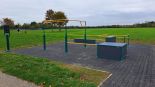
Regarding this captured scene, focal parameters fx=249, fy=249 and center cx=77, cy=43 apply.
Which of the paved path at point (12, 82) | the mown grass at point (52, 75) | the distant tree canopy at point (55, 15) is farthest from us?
the distant tree canopy at point (55, 15)

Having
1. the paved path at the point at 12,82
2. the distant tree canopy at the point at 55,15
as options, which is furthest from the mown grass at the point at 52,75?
the distant tree canopy at the point at 55,15

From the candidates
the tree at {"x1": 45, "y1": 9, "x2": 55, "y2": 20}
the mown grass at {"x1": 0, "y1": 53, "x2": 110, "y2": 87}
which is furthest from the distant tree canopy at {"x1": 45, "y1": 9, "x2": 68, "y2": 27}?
the mown grass at {"x1": 0, "y1": 53, "x2": 110, "y2": 87}

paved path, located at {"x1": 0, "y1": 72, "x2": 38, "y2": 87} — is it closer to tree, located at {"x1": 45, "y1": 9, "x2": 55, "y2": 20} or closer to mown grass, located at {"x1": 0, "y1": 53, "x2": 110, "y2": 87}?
mown grass, located at {"x1": 0, "y1": 53, "x2": 110, "y2": 87}

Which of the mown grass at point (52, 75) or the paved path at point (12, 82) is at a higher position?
the mown grass at point (52, 75)

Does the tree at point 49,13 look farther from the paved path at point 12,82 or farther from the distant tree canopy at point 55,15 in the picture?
the paved path at point 12,82

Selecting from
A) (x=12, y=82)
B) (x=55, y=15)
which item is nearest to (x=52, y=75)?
(x=12, y=82)

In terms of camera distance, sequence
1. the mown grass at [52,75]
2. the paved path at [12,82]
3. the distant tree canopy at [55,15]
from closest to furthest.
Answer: the paved path at [12,82], the mown grass at [52,75], the distant tree canopy at [55,15]

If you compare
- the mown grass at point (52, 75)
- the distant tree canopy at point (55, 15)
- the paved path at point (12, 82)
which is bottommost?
the paved path at point (12, 82)

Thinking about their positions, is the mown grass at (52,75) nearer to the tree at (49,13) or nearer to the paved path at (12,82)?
the paved path at (12,82)

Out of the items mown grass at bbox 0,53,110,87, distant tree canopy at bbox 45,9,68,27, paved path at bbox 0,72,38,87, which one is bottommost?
paved path at bbox 0,72,38,87

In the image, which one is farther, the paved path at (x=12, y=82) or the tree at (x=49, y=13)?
the tree at (x=49, y=13)

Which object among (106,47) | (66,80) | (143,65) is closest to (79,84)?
(66,80)

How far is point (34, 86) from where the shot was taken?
674 centimetres

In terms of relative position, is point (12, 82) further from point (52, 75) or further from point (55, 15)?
point (55, 15)
